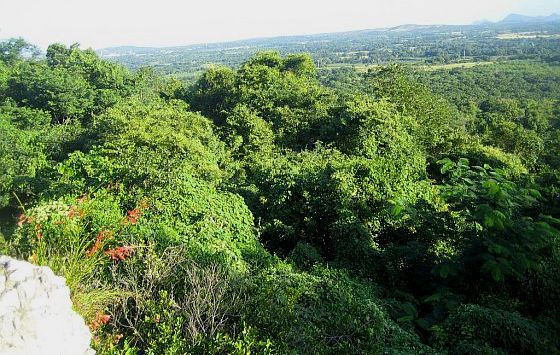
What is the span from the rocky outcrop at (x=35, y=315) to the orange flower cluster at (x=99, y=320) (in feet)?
2.25

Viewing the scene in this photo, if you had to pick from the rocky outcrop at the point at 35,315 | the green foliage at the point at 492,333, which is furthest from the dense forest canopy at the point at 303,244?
the rocky outcrop at the point at 35,315

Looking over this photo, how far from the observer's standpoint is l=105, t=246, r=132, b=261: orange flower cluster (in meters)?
5.62

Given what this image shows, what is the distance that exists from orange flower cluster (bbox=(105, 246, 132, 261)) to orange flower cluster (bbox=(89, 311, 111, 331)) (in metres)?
0.99

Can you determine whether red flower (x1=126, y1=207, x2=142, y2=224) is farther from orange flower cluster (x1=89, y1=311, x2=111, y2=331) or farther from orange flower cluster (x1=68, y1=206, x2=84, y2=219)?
orange flower cluster (x1=89, y1=311, x2=111, y2=331)

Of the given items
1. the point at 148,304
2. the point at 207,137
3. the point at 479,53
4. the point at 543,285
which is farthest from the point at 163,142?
the point at 479,53

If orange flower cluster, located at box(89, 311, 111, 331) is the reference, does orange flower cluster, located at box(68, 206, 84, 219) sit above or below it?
above

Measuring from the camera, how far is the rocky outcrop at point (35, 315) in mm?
3398

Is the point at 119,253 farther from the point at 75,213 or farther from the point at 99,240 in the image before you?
the point at 75,213

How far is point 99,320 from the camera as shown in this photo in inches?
184

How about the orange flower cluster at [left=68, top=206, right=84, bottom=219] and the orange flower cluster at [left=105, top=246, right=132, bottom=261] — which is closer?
the orange flower cluster at [left=105, top=246, right=132, bottom=261]

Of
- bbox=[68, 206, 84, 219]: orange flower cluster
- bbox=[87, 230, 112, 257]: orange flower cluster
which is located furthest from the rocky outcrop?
bbox=[68, 206, 84, 219]: orange flower cluster

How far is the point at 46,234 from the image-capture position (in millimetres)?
6324

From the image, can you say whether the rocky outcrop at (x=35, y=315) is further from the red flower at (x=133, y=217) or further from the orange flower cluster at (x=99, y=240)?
the red flower at (x=133, y=217)

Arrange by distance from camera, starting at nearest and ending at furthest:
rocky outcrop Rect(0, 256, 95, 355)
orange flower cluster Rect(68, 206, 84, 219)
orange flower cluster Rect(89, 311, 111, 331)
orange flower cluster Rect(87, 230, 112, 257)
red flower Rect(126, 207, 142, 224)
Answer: rocky outcrop Rect(0, 256, 95, 355), orange flower cluster Rect(89, 311, 111, 331), orange flower cluster Rect(87, 230, 112, 257), orange flower cluster Rect(68, 206, 84, 219), red flower Rect(126, 207, 142, 224)
